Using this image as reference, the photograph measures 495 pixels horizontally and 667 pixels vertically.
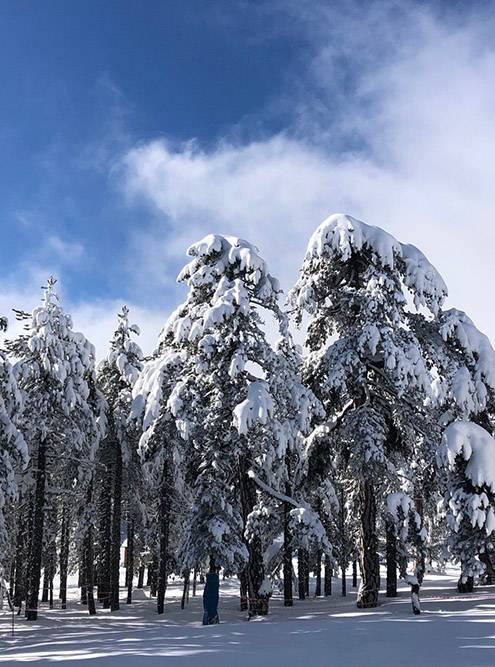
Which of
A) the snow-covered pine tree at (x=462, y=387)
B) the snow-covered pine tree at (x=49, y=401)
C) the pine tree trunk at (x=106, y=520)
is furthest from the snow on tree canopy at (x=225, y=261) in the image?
the pine tree trunk at (x=106, y=520)

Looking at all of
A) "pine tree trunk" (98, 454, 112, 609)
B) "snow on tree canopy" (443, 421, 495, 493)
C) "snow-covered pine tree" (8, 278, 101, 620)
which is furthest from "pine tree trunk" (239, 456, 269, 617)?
"pine tree trunk" (98, 454, 112, 609)

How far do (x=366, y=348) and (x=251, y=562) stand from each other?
7.61 metres

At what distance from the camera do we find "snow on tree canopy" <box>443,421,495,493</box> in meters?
17.1

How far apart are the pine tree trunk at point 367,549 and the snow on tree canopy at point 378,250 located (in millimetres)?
5793

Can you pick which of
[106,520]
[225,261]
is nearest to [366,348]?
[225,261]

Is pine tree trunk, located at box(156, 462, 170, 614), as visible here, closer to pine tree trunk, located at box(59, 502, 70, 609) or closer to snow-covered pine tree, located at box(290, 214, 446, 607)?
pine tree trunk, located at box(59, 502, 70, 609)

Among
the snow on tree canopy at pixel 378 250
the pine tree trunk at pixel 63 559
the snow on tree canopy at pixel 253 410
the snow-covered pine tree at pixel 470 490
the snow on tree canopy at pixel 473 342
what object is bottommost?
the pine tree trunk at pixel 63 559

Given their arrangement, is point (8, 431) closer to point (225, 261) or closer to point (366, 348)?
point (225, 261)

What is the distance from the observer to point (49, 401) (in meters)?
26.2

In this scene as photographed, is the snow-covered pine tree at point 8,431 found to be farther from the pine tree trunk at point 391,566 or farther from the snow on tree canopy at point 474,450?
the pine tree trunk at point 391,566

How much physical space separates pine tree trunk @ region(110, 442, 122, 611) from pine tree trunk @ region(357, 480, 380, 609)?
47.6 feet

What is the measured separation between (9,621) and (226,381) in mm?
14771

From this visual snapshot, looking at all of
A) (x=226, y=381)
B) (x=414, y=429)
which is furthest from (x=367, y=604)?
(x=226, y=381)

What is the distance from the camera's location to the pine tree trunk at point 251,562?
1927 cm
